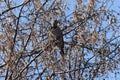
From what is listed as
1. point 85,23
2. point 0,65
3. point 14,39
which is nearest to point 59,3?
point 85,23

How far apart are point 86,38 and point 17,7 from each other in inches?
43.4

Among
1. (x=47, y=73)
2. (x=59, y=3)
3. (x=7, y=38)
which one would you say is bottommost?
(x=47, y=73)

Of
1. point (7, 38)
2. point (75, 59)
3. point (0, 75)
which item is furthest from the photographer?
point (75, 59)

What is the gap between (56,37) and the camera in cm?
566

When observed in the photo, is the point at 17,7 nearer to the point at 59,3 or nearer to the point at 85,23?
the point at 59,3

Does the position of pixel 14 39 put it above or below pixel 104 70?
above

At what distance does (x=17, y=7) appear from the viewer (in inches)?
220

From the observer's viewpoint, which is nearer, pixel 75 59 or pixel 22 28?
pixel 22 28

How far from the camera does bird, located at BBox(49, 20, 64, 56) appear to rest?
17.3 feet

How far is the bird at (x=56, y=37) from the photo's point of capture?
528cm

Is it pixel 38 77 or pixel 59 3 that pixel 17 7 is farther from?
pixel 38 77

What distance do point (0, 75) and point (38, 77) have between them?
1.78 feet

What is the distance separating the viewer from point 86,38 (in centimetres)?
571

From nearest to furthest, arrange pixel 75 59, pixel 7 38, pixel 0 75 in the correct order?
pixel 7 38, pixel 0 75, pixel 75 59
